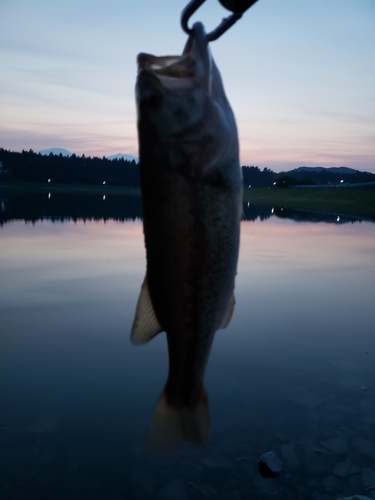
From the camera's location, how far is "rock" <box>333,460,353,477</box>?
455cm

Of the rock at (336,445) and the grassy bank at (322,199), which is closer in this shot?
the rock at (336,445)

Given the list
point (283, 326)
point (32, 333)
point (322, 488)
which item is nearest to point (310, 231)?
point (283, 326)

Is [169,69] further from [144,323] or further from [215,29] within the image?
[144,323]

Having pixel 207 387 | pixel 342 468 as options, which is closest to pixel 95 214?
pixel 207 387

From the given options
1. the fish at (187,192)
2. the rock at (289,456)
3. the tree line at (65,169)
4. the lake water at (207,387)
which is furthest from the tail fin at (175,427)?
the tree line at (65,169)

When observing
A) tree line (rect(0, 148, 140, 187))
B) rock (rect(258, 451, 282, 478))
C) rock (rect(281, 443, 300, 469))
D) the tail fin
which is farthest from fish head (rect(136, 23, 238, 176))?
tree line (rect(0, 148, 140, 187))

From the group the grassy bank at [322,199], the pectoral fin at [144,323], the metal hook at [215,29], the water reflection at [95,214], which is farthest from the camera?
the grassy bank at [322,199]

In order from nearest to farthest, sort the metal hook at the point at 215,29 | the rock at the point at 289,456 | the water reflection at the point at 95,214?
Answer: the metal hook at the point at 215,29, the rock at the point at 289,456, the water reflection at the point at 95,214

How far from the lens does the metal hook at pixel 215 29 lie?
1.62 metres

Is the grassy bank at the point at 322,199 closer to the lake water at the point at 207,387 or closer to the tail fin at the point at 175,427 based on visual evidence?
the lake water at the point at 207,387

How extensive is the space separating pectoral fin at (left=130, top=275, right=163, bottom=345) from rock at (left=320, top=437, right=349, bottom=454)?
3.92 metres

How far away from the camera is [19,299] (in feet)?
32.7

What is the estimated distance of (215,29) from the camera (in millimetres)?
1720

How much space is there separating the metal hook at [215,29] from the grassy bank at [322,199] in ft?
137
